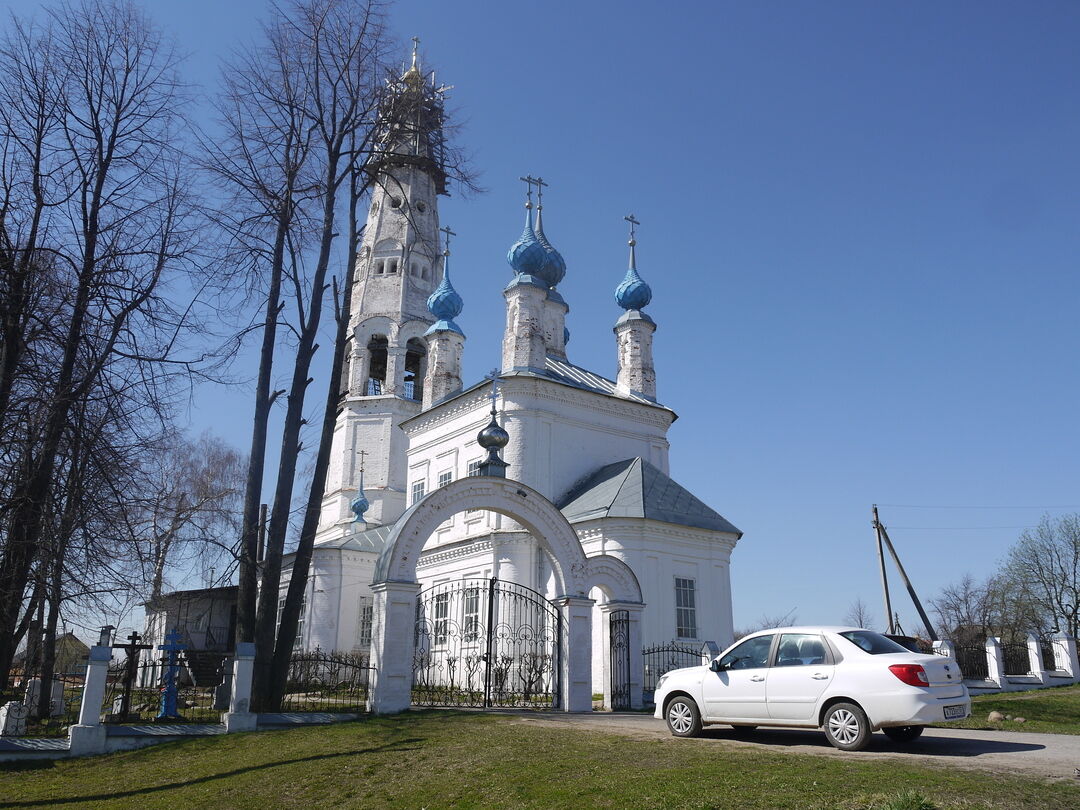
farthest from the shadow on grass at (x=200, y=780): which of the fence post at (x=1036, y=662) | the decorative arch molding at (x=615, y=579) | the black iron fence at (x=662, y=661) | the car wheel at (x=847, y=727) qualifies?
the fence post at (x=1036, y=662)

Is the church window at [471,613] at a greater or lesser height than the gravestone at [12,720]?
greater

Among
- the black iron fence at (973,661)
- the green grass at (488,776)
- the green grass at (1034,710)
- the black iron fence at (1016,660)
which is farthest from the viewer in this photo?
the black iron fence at (1016,660)

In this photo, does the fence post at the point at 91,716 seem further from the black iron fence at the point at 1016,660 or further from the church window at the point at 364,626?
the black iron fence at the point at 1016,660

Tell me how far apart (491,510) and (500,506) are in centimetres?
19

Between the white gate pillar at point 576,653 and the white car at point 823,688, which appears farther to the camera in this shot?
the white gate pillar at point 576,653

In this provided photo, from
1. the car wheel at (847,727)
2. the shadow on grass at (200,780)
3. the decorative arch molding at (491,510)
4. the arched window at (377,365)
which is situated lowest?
the shadow on grass at (200,780)

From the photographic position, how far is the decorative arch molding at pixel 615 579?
1631cm

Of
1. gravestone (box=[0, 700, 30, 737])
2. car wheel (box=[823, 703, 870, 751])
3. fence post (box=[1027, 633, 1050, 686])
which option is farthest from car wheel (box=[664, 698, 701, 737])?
fence post (box=[1027, 633, 1050, 686])

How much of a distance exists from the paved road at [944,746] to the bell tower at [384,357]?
2096 cm

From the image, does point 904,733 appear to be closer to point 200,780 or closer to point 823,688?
point 823,688

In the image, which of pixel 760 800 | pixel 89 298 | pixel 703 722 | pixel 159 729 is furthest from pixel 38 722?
pixel 760 800

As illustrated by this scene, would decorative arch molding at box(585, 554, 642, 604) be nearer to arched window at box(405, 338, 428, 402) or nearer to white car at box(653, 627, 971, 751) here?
white car at box(653, 627, 971, 751)

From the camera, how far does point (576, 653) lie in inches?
575

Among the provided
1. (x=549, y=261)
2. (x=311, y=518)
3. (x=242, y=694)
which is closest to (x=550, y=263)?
(x=549, y=261)
